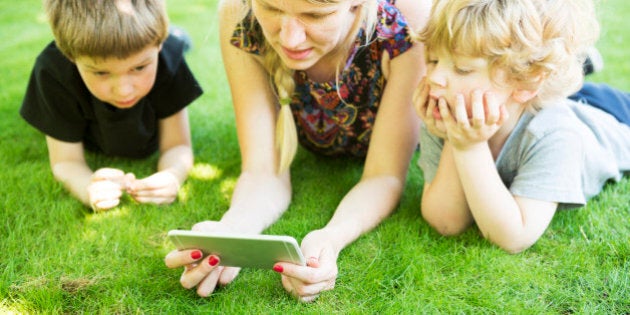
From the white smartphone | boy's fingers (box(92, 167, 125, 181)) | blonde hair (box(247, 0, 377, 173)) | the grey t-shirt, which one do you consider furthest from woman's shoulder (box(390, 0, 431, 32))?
boy's fingers (box(92, 167, 125, 181))

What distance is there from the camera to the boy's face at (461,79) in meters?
2.02

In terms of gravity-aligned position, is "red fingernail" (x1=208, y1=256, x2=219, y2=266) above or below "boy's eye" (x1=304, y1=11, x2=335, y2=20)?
below

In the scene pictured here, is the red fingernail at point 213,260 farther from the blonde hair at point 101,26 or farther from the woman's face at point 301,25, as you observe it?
the blonde hair at point 101,26

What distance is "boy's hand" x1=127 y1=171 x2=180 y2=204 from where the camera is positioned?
8.46ft

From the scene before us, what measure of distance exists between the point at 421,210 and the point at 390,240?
8.2 inches

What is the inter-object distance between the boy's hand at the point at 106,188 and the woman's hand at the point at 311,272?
925mm

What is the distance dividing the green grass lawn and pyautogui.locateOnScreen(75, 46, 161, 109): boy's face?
47 centimetres

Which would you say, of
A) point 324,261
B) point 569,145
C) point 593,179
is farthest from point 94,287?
point 593,179

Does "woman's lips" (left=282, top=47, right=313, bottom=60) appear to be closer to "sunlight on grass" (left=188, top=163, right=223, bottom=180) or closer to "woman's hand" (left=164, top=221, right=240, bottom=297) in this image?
"woman's hand" (left=164, top=221, right=240, bottom=297)

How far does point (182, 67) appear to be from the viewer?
10.1 feet


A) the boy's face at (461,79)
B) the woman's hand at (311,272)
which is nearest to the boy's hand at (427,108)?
the boy's face at (461,79)

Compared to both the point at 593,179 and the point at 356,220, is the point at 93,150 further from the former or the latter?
the point at 593,179

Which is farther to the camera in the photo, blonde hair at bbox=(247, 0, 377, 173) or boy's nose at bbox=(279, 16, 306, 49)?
blonde hair at bbox=(247, 0, 377, 173)

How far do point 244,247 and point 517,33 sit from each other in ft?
3.54
